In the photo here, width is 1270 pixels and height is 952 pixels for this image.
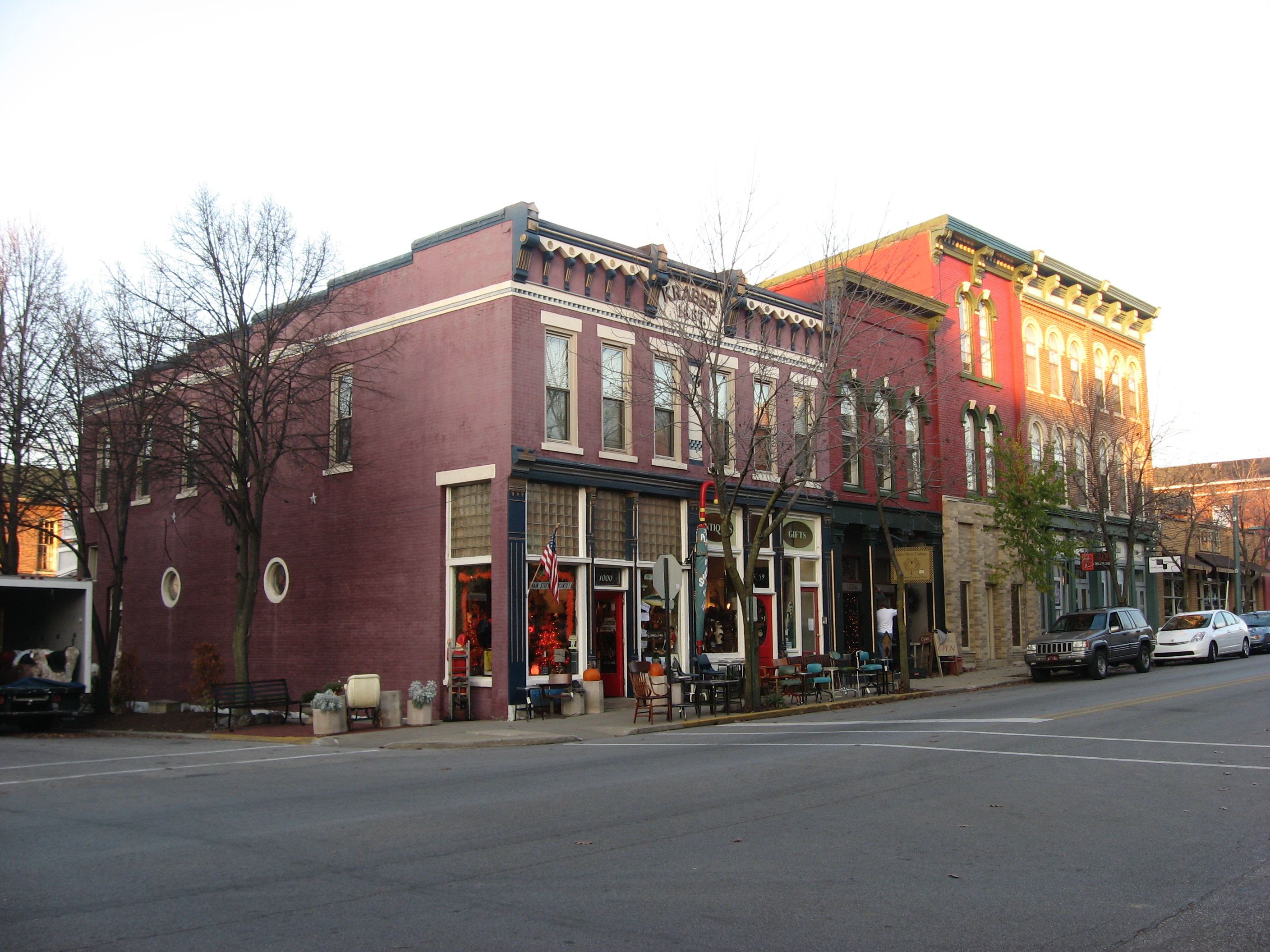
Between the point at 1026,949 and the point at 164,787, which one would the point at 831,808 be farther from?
the point at 164,787

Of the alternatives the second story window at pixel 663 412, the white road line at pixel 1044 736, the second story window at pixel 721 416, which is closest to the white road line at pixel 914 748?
the white road line at pixel 1044 736

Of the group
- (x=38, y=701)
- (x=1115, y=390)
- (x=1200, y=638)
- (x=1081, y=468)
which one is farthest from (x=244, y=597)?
(x=1115, y=390)

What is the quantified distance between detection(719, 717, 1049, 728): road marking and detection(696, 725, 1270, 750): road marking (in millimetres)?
1282

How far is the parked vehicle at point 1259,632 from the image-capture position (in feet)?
127

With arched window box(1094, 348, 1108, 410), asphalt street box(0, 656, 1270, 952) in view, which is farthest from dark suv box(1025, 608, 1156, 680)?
asphalt street box(0, 656, 1270, 952)

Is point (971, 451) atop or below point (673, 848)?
atop

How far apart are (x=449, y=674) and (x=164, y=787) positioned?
30.1ft

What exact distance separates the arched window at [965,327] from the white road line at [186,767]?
24.4m

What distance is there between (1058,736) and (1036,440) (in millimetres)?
25847

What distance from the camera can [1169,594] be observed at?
4997 centimetres

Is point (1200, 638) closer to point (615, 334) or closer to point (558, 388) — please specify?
point (615, 334)

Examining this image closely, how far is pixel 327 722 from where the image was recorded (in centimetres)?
1928

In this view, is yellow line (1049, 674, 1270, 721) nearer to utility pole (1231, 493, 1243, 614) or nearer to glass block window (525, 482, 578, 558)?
glass block window (525, 482, 578, 558)

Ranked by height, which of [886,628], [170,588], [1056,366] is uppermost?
[1056,366]
